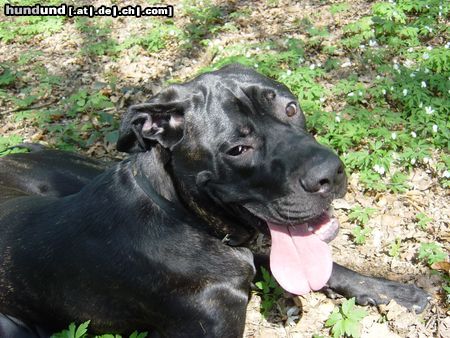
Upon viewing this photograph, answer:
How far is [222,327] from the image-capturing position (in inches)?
136

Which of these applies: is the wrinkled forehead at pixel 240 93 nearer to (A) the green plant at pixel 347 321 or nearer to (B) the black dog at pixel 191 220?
(B) the black dog at pixel 191 220

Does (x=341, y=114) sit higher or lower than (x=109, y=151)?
higher

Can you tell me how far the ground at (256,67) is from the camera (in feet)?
14.2

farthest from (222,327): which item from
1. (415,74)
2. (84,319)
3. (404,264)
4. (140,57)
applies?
(140,57)

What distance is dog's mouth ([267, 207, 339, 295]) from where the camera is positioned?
134 inches

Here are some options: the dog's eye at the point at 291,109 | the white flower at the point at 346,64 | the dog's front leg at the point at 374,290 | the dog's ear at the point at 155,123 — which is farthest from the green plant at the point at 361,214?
the white flower at the point at 346,64

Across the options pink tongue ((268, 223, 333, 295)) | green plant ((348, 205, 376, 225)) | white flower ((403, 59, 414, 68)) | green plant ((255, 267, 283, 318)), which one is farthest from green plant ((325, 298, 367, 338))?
white flower ((403, 59, 414, 68))

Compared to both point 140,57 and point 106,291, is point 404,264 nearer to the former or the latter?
point 106,291

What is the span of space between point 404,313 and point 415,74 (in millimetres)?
3267

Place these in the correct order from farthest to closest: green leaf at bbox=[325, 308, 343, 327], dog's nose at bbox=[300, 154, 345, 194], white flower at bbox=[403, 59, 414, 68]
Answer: white flower at bbox=[403, 59, 414, 68]
green leaf at bbox=[325, 308, 343, 327]
dog's nose at bbox=[300, 154, 345, 194]

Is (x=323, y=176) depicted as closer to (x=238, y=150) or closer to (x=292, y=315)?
(x=238, y=150)

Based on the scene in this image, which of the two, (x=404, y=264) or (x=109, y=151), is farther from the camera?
(x=109, y=151)

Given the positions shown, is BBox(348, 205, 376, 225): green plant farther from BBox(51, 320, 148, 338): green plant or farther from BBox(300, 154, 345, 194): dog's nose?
BBox(51, 320, 148, 338): green plant

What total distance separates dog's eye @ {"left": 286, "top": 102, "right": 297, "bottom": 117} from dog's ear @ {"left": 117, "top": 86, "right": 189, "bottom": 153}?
68 centimetres
